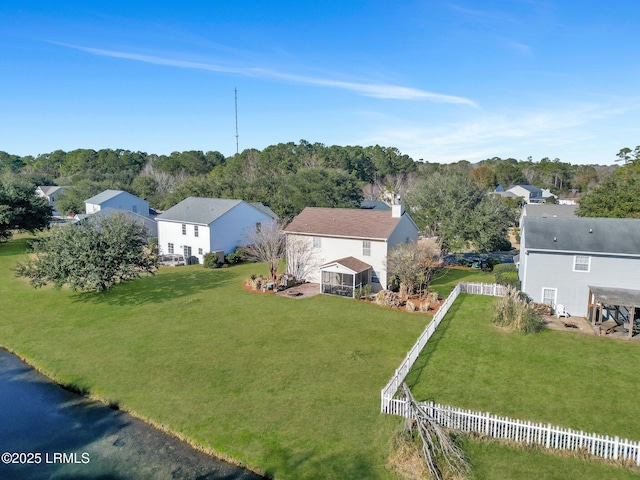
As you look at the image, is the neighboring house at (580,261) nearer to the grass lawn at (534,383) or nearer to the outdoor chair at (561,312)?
the outdoor chair at (561,312)

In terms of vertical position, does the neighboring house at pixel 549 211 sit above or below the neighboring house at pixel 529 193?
below

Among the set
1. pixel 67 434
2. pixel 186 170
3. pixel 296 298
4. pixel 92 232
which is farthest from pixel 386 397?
pixel 186 170

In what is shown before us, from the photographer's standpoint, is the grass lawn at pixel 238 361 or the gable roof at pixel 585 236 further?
the gable roof at pixel 585 236

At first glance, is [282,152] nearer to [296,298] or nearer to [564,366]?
[296,298]

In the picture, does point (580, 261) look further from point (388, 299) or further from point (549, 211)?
point (549, 211)

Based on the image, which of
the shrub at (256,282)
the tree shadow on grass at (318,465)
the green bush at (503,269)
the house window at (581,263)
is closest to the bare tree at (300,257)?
the shrub at (256,282)

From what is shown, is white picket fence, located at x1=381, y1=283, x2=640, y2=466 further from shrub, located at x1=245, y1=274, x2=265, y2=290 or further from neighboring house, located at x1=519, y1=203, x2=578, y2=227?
neighboring house, located at x1=519, y1=203, x2=578, y2=227
